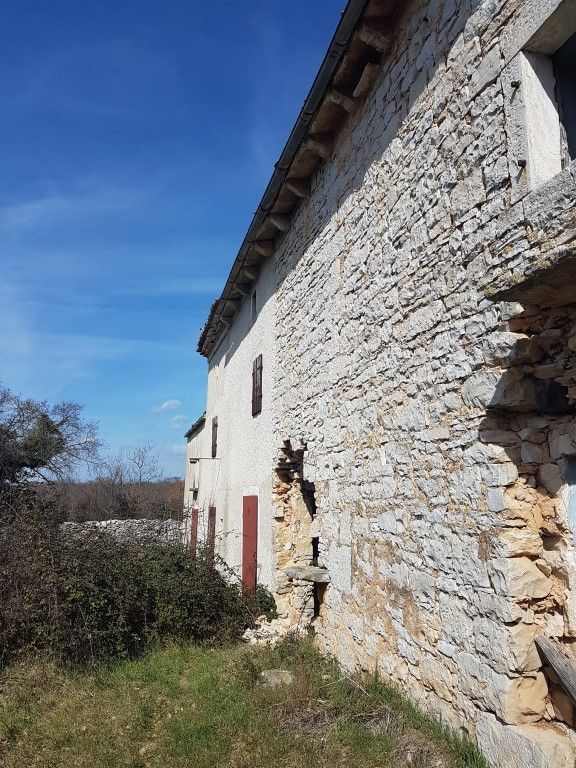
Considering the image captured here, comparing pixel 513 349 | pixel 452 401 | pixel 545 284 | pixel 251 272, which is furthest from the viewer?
pixel 251 272

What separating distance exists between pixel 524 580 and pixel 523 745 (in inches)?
32.7

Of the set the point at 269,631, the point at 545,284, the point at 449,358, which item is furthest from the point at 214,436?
the point at 545,284

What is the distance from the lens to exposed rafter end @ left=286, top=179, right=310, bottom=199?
7.53 m

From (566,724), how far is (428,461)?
172cm

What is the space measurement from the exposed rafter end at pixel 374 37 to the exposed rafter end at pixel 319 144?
163cm

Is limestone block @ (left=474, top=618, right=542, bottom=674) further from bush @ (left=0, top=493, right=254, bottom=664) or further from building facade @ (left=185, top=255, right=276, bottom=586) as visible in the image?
building facade @ (left=185, top=255, right=276, bottom=586)

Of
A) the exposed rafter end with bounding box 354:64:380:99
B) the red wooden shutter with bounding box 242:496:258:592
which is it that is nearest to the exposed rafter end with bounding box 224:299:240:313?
the red wooden shutter with bounding box 242:496:258:592

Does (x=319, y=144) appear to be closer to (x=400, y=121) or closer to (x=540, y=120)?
(x=400, y=121)

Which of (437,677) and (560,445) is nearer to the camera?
(560,445)

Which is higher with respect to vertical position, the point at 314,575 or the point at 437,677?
the point at 314,575

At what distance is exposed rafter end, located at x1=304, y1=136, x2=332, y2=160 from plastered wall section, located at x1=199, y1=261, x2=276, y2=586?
2660 mm

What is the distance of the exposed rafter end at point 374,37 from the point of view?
5027mm

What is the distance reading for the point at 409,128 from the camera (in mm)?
4727

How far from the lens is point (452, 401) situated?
12.9 feet
